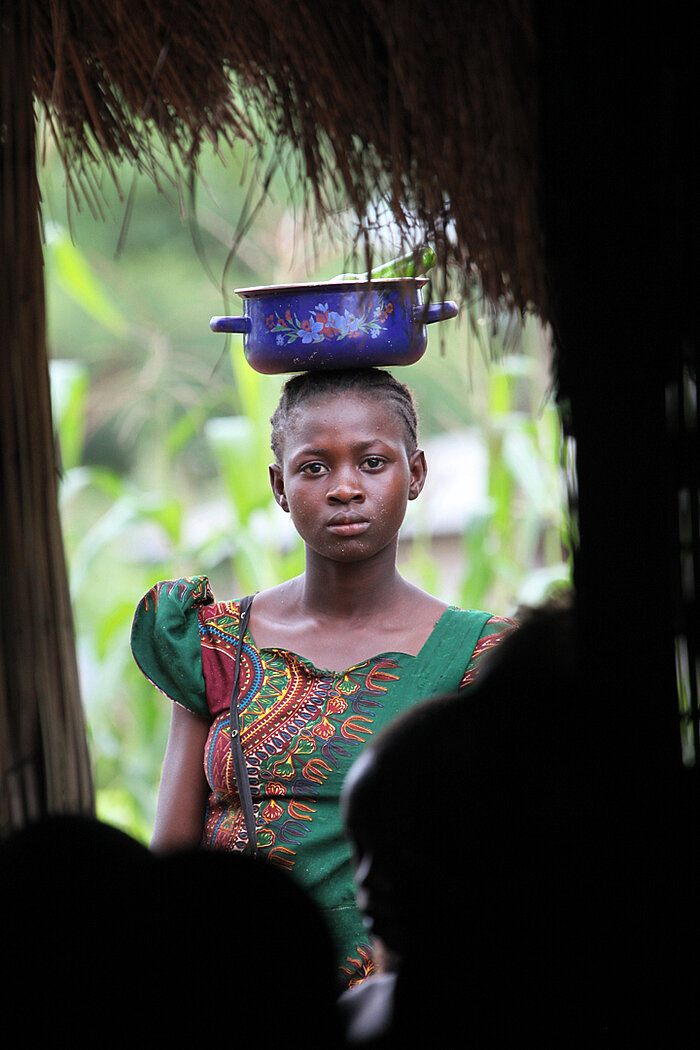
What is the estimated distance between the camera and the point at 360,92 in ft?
4.65

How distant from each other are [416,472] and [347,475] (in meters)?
0.17

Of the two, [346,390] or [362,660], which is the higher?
[346,390]

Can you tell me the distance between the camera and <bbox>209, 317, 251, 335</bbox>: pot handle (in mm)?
1802

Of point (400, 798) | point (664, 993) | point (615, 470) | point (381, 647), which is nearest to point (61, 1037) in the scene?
point (400, 798)

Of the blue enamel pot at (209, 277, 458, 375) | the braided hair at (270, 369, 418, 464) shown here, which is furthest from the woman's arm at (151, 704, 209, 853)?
the blue enamel pot at (209, 277, 458, 375)

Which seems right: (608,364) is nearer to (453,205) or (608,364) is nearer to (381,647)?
(453,205)

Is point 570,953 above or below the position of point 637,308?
below

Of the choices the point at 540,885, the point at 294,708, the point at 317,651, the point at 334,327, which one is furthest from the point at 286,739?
the point at 540,885

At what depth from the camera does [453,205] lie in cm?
139

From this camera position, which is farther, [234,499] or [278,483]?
[234,499]

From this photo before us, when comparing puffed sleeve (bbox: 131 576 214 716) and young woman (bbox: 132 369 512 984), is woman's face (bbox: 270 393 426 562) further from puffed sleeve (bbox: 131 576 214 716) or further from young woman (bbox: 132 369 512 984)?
puffed sleeve (bbox: 131 576 214 716)

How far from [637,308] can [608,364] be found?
0.17 ft

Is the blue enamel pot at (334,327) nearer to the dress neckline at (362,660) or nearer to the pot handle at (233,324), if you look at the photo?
the pot handle at (233,324)

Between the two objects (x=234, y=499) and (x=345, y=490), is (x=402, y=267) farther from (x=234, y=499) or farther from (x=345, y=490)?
(x=234, y=499)
